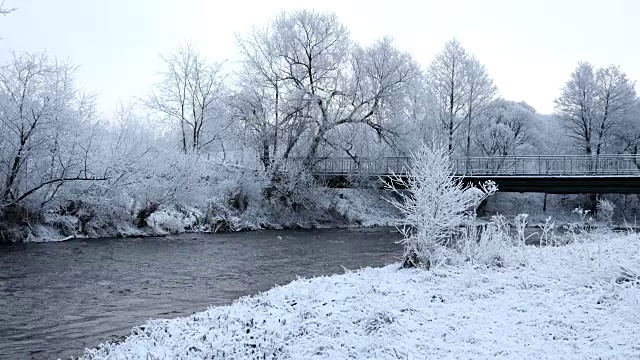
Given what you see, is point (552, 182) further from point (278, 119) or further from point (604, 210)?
point (278, 119)

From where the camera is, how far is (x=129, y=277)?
45.9 ft

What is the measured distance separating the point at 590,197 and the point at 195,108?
33888mm

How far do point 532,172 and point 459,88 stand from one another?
13.1m

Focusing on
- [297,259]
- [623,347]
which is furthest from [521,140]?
[623,347]

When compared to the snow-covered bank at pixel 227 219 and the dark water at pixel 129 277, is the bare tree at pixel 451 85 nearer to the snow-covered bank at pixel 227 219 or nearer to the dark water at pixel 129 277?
the snow-covered bank at pixel 227 219

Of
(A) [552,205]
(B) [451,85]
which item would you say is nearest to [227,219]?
(B) [451,85]

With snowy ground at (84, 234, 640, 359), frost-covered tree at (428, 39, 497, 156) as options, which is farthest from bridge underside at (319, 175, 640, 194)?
snowy ground at (84, 234, 640, 359)

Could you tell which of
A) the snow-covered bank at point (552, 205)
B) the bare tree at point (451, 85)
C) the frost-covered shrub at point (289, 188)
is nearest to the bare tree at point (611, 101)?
the snow-covered bank at point (552, 205)

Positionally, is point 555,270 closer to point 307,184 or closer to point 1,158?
point 1,158

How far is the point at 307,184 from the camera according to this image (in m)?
33.5

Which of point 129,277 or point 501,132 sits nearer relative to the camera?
point 129,277

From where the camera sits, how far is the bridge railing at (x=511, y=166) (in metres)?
32.3

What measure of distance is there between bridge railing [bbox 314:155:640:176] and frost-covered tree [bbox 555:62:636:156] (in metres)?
8.87

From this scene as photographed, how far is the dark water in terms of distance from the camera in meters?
8.99
